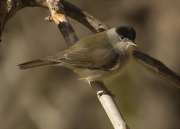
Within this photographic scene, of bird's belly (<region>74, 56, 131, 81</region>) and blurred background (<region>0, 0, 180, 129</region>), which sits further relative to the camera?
blurred background (<region>0, 0, 180, 129</region>)

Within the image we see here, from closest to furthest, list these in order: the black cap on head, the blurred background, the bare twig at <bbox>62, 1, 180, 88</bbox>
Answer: the bare twig at <bbox>62, 1, 180, 88</bbox> < the black cap on head < the blurred background

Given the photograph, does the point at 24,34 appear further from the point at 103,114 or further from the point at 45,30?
the point at 103,114

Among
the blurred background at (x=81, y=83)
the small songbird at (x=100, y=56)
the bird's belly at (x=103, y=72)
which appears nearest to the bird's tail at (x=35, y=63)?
the small songbird at (x=100, y=56)

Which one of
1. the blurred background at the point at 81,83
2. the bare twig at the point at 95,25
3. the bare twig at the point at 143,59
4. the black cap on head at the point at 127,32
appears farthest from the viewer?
the blurred background at the point at 81,83

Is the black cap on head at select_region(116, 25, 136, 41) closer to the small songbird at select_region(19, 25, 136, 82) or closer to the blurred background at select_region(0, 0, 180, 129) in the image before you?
the small songbird at select_region(19, 25, 136, 82)

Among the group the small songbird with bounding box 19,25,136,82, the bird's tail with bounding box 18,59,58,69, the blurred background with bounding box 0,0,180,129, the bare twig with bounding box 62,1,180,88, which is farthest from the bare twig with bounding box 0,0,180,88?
the blurred background with bounding box 0,0,180,129

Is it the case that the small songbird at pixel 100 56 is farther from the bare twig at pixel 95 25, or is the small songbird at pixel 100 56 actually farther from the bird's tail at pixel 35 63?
the bare twig at pixel 95 25
